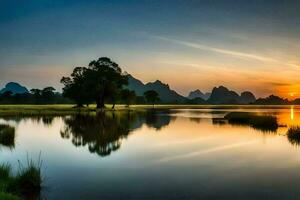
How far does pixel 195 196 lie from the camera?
15016 millimetres

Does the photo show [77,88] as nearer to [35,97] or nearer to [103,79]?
[103,79]

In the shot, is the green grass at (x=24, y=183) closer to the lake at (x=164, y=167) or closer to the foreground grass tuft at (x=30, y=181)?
the foreground grass tuft at (x=30, y=181)

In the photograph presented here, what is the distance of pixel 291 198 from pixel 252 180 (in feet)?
11.4

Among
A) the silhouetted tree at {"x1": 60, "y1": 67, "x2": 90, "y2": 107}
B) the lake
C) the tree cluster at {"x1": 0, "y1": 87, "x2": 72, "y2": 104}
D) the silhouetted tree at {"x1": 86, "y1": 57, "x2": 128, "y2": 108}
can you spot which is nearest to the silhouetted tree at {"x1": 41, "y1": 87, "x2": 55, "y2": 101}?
the tree cluster at {"x1": 0, "y1": 87, "x2": 72, "y2": 104}

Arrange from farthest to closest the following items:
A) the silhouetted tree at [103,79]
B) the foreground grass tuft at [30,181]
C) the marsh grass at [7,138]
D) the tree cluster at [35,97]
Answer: the tree cluster at [35,97] → the silhouetted tree at [103,79] → the marsh grass at [7,138] → the foreground grass tuft at [30,181]

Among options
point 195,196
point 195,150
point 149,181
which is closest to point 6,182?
point 149,181

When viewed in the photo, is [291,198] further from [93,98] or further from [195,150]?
[93,98]

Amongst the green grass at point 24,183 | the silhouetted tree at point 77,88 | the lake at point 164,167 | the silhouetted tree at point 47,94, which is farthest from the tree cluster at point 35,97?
the green grass at point 24,183

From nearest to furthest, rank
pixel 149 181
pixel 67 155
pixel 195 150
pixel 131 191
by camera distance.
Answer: pixel 131 191
pixel 149 181
pixel 67 155
pixel 195 150

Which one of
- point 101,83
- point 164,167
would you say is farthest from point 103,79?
point 164,167

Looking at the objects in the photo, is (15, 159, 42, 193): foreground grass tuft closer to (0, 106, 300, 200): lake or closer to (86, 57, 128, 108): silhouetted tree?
(0, 106, 300, 200): lake

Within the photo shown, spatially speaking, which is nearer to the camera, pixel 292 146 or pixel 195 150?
pixel 195 150

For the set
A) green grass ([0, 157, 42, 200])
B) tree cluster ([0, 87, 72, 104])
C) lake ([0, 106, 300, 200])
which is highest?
tree cluster ([0, 87, 72, 104])

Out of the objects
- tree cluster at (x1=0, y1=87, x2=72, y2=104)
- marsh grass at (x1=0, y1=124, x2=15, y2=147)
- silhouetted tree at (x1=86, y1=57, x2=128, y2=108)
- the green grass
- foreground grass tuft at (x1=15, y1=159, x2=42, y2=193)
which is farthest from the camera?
tree cluster at (x1=0, y1=87, x2=72, y2=104)
